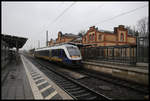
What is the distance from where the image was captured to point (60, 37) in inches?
2179

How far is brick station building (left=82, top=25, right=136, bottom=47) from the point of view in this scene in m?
32.0

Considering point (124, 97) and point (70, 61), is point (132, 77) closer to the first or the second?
Result: point (124, 97)

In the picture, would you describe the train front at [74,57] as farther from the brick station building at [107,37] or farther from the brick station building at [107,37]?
the brick station building at [107,37]

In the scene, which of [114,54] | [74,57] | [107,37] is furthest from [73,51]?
[107,37]

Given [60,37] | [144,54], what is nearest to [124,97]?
[144,54]

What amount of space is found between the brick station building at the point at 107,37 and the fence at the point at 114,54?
51.5 feet

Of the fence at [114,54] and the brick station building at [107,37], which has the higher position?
the brick station building at [107,37]

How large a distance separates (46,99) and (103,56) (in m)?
10.3

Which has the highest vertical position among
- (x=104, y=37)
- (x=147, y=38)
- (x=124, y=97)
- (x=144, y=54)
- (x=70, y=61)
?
(x=104, y=37)

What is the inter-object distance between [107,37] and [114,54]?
68.5ft

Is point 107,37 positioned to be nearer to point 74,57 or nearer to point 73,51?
point 73,51

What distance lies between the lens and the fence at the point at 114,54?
10227 mm

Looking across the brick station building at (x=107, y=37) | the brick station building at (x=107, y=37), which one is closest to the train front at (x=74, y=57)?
the brick station building at (x=107, y=37)

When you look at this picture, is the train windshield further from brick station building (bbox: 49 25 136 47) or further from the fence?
brick station building (bbox: 49 25 136 47)
